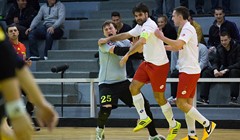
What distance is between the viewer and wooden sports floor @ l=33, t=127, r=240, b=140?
27.3ft

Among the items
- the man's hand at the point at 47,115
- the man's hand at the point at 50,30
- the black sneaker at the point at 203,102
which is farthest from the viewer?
the man's hand at the point at 50,30

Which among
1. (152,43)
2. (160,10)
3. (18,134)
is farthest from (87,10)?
(18,134)

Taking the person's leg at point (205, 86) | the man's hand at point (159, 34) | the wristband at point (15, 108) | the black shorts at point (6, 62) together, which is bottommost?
the person's leg at point (205, 86)

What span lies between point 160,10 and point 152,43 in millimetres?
5119

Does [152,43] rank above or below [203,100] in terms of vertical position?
above

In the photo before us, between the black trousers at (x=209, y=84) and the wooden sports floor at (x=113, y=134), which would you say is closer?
the wooden sports floor at (x=113, y=134)

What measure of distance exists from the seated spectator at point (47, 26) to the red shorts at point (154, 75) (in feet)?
17.2

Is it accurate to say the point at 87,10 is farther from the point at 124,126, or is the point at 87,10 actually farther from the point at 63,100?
the point at 124,126

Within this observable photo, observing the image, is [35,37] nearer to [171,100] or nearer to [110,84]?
[171,100]

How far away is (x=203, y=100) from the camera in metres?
10.4

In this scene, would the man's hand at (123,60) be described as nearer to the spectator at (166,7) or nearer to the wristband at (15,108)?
the wristband at (15,108)

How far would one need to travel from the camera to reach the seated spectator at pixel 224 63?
10.2m

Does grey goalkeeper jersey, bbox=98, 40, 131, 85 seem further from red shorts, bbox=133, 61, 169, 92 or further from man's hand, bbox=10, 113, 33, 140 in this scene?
man's hand, bbox=10, 113, 33, 140

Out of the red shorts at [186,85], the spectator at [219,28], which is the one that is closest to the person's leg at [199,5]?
the spectator at [219,28]
